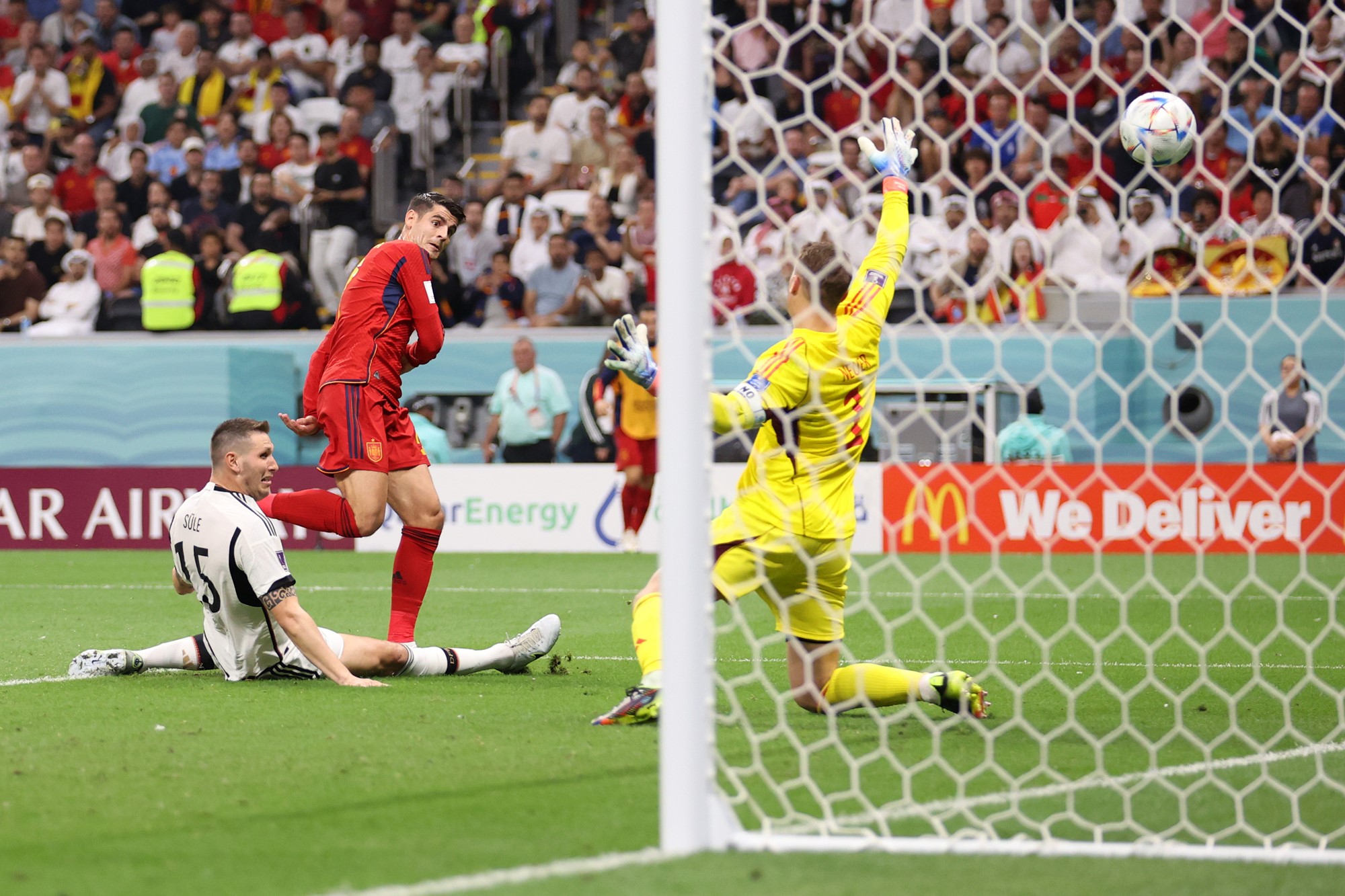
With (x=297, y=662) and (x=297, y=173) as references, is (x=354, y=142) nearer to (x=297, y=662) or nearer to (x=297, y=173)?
(x=297, y=173)

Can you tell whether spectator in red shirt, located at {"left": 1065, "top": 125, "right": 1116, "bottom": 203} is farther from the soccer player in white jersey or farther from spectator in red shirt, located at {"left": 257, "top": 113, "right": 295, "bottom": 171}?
spectator in red shirt, located at {"left": 257, "top": 113, "right": 295, "bottom": 171}

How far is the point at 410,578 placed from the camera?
6.66 metres

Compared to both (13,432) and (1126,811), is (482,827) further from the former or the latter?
(13,432)

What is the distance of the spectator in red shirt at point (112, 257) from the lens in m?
17.0

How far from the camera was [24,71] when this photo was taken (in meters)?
19.7

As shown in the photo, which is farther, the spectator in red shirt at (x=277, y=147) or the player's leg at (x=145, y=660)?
the spectator in red shirt at (x=277, y=147)

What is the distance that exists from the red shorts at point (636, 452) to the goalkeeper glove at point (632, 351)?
7.86 metres

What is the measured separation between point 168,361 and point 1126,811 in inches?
529

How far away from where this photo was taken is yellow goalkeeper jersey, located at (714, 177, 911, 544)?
16.0 ft

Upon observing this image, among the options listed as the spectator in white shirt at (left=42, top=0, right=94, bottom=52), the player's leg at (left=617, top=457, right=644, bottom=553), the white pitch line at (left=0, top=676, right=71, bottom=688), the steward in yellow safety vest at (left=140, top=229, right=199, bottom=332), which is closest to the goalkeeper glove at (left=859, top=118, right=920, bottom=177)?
the white pitch line at (left=0, top=676, right=71, bottom=688)

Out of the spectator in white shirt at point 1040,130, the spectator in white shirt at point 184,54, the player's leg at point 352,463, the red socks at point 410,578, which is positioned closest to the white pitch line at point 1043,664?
the red socks at point 410,578

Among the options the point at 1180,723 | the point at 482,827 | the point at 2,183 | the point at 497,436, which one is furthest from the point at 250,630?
the point at 2,183

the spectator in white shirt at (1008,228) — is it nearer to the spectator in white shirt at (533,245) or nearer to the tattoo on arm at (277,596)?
the tattoo on arm at (277,596)

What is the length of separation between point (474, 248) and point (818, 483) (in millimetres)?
12082
